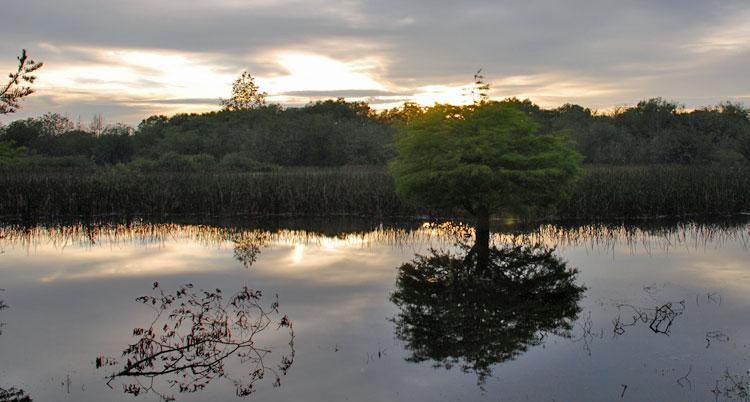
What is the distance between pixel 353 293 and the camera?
11586mm

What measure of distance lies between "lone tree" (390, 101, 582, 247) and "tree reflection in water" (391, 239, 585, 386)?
1396mm

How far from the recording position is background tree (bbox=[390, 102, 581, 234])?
1470cm

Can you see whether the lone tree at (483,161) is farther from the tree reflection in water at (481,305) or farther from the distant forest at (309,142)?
the distant forest at (309,142)

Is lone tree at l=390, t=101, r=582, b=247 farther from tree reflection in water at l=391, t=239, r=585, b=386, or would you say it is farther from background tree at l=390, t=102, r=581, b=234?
tree reflection in water at l=391, t=239, r=585, b=386

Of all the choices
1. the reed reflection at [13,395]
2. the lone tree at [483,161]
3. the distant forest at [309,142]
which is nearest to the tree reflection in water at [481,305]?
the lone tree at [483,161]

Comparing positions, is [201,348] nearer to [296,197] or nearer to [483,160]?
[483,160]

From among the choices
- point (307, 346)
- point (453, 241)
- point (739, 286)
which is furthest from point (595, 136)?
point (307, 346)

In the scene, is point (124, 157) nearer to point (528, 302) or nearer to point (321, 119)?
point (321, 119)

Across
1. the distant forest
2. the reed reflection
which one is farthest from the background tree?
the distant forest

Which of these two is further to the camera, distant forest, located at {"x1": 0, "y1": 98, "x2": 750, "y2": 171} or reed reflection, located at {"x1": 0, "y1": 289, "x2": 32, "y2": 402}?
distant forest, located at {"x1": 0, "y1": 98, "x2": 750, "y2": 171}

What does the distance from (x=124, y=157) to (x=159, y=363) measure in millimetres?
52403

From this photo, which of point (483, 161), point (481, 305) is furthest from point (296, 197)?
Result: point (481, 305)

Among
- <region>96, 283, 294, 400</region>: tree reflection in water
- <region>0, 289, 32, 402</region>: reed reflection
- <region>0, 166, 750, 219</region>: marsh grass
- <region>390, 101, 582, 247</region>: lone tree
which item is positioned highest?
<region>390, 101, 582, 247</region>: lone tree

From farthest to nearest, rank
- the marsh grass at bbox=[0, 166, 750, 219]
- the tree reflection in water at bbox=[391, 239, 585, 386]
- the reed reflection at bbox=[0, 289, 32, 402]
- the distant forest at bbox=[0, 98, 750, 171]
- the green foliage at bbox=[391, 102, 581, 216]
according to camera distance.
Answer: the distant forest at bbox=[0, 98, 750, 171], the marsh grass at bbox=[0, 166, 750, 219], the green foliage at bbox=[391, 102, 581, 216], the tree reflection in water at bbox=[391, 239, 585, 386], the reed reflection at bbox=[0, 289, 32, 402]
